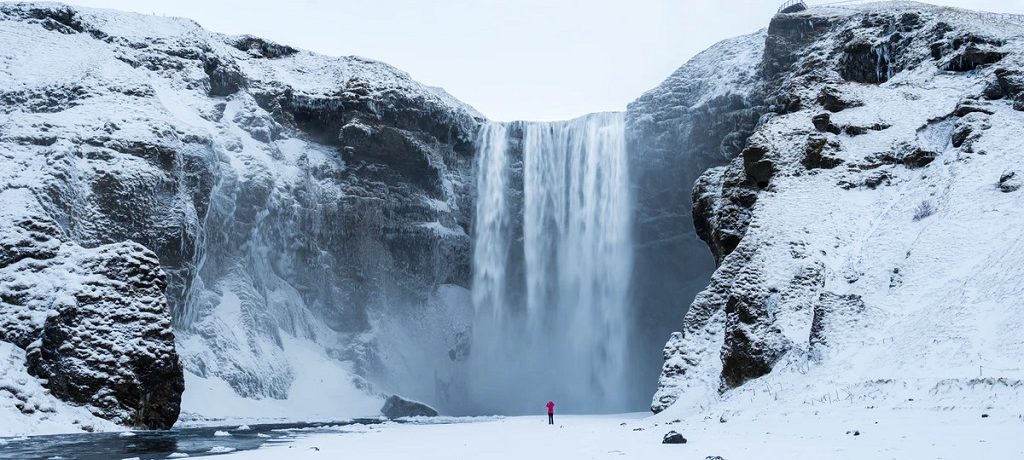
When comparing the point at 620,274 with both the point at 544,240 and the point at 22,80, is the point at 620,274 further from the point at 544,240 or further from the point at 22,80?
the point at 22,80

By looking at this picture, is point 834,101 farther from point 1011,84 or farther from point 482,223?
point 482,223

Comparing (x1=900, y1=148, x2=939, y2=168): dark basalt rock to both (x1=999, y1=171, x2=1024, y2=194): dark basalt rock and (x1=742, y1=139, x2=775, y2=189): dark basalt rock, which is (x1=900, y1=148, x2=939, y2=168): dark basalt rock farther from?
(x1=742, y1=139, x2=775, y2=189): dark basalt rock

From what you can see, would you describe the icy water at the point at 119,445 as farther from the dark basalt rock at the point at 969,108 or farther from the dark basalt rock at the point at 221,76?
the dark basalt rock at the point at 221,76

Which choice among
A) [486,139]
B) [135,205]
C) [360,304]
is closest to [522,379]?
[360,304]

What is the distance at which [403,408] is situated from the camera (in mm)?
49438

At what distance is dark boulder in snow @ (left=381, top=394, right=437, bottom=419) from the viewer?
49.3 meters

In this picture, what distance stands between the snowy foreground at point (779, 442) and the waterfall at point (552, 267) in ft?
127

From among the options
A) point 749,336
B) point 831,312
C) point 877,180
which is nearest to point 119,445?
point 749,336

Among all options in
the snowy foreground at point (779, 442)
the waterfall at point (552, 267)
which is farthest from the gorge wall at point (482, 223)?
the snowy foreground at point (779, 442)

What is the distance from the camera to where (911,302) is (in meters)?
24.1

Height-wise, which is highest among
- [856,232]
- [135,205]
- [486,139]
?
[486,139]

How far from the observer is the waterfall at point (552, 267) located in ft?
197

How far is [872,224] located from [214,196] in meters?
39.1

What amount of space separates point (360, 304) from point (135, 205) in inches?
739
